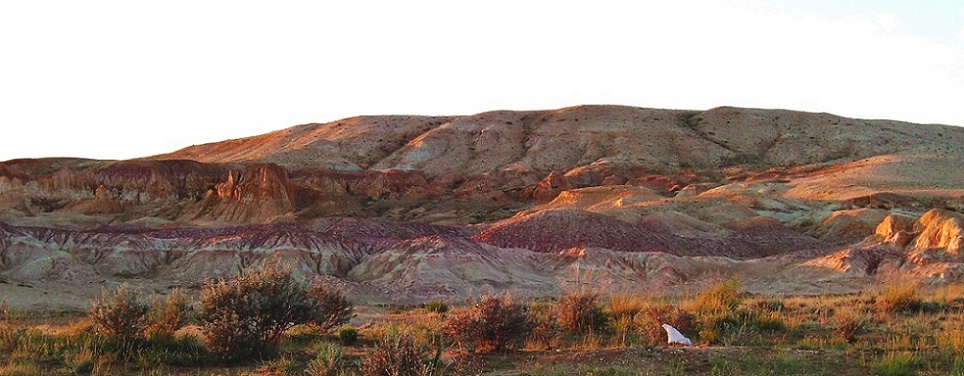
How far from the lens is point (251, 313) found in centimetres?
1141

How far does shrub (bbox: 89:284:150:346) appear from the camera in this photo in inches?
472

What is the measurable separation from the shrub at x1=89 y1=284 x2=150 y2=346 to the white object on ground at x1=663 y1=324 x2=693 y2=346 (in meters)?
7.41

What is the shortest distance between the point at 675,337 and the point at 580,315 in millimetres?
2097

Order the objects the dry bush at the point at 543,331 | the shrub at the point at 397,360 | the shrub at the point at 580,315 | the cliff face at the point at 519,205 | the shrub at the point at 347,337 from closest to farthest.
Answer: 1. the shrub at the point at 397,360
2. the dry bush at the point at 543,331
3. the shrub at the point at 347,337
4. the shrub at the point at 580,315
5. the cliff face at the point at 519,205

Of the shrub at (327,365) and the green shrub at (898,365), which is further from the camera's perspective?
the green shrub at (898,365)

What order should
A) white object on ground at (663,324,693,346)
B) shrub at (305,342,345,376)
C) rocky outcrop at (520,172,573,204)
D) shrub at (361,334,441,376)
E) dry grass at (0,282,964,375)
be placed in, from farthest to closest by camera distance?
rocky outcrop at (520,172,573,204), white object on ground at (663,324,693,346), dry grass at (0,282,964,375), shrub at (305,342,345,376), shrub at (361,334,441,376)

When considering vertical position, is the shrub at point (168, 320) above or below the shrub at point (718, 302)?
above

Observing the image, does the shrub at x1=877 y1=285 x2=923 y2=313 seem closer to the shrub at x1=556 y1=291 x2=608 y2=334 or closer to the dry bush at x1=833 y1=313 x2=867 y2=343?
the dry bush at x1=833 y1=313 x2=867 y2=343

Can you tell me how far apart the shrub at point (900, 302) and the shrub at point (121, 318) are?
40.3 ft

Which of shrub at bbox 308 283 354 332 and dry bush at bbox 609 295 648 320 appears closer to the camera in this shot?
shrub at bbox 308 283 354 332

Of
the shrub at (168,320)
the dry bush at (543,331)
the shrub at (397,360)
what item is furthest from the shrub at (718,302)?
the shrub at (168,320)

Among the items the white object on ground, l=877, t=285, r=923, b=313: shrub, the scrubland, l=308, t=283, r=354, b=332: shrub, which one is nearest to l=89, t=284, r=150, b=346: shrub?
the scrubland

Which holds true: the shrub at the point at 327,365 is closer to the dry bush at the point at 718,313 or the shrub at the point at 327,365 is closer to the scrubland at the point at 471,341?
the scrubland at the point at 471,341

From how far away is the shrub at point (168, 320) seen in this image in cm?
1230
